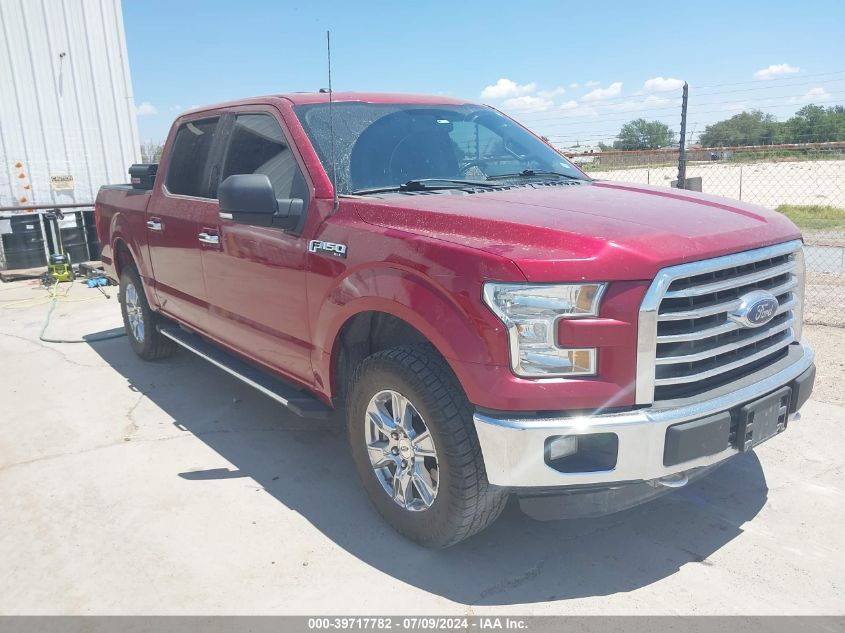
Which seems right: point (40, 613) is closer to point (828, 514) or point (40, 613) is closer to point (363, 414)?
point (363, 414)

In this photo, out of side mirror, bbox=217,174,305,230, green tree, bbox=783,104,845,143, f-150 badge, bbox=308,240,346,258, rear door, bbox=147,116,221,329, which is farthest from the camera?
green tree, bbox=783,104,845,143

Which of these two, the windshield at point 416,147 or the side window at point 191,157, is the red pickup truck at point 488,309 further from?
the side window at point 191,157

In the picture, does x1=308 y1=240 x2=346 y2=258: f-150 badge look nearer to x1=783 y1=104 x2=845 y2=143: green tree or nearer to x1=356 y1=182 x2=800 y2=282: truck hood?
x1=356 y1=182 x2=800 y2=282: truck hood

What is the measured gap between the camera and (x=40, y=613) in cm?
272

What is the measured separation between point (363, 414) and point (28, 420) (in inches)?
119

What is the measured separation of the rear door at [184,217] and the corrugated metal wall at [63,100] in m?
6.86

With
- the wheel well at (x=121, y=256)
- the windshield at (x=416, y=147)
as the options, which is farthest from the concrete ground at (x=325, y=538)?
the wheel well at (x=121, y=256)

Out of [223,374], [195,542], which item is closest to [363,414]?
[195,542]

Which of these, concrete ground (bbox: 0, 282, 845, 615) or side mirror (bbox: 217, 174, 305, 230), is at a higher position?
side mirror (bbox: 217, 174, 305, 230)

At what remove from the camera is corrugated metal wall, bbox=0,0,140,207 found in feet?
33.7

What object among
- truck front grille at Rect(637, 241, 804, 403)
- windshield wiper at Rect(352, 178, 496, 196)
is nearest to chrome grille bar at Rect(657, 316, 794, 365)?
truck front grille at Rect(637, 241, 804, 403)

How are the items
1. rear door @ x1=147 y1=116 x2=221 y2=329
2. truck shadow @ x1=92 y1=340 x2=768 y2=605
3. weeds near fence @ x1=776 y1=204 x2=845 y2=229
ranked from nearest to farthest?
truck shadow @ x1=92 y1=340 x2=768 y2=605, rear door @ x1=147 y1=116 x2=221 y2=329, weeds near fence @ x1=776 y1=204 x2=845 y2=229

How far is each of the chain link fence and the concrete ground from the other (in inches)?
111

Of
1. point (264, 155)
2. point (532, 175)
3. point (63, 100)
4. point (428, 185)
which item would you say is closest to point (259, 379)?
point (264, 155)
